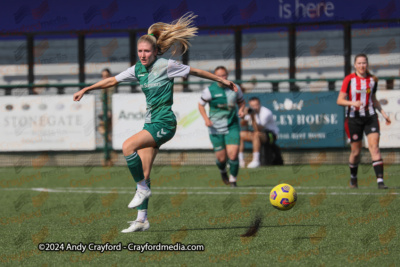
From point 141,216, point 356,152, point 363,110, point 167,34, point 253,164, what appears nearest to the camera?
point 141,216

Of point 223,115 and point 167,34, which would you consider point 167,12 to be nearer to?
point 223,115

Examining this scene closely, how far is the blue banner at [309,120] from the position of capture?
16.2 m

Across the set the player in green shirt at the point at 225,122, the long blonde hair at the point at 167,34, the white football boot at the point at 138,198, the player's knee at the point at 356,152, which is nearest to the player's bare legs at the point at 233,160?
the player in green shirt at the point at 225,122

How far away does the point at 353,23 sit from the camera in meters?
19.5

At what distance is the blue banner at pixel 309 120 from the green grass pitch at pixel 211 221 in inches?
117

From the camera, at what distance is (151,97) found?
709 cm

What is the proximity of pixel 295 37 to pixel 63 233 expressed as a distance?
1410 cm

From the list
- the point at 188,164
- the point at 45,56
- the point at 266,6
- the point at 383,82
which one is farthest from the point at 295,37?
the point at 45,56

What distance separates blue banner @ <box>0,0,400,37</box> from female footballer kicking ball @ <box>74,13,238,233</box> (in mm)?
12668

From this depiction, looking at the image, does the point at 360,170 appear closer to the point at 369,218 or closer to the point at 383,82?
the point at 383,82

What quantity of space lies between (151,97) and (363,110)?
455cm

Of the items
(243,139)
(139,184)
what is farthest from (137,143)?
(243,139)

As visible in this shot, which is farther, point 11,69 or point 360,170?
point 11,69

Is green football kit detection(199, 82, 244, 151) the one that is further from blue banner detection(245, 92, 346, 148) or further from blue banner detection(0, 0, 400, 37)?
blue banner detection(0, 0, 400, 37)
